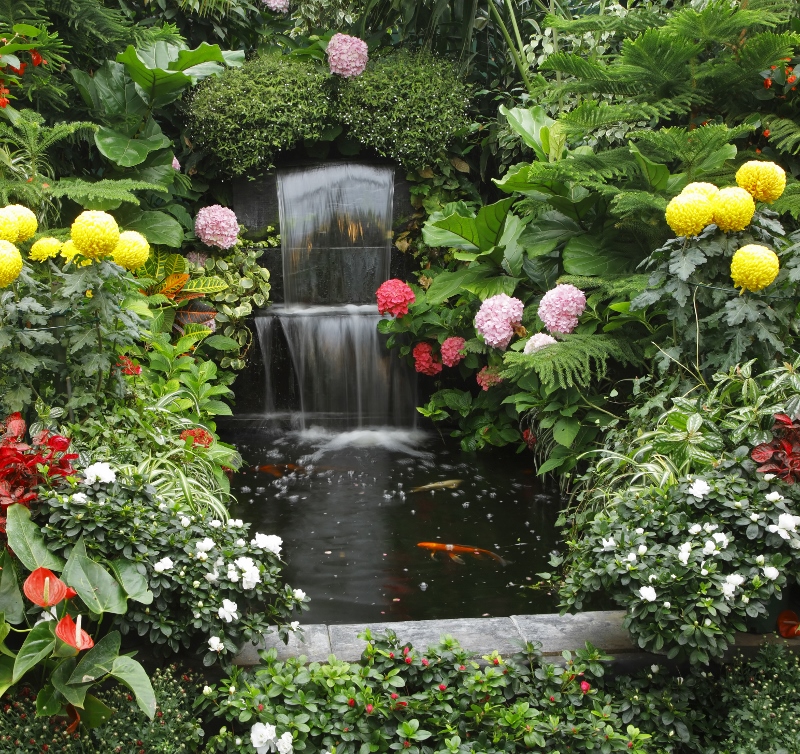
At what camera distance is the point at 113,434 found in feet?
9.78

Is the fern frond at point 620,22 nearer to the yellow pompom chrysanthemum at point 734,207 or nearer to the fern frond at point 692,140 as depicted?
the fern frond at point 692,140

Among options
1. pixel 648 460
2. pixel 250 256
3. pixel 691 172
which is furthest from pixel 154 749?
pixel 250 256

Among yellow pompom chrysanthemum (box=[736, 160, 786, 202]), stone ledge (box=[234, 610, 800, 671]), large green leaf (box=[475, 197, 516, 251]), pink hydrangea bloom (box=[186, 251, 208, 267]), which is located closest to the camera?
stone ledge (box=[234, 610, 800, 671])

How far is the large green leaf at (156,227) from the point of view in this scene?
197 inches

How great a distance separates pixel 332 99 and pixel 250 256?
1441 mm

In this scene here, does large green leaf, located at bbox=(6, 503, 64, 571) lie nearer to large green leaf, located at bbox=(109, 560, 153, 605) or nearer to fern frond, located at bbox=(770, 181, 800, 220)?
large green leaf, located at bbox=(109, 560, 153, 605)

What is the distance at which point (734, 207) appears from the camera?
3082 mm

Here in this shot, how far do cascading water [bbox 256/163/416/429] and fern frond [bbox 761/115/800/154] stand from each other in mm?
2794

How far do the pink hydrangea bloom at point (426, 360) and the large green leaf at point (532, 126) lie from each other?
144 centimetres

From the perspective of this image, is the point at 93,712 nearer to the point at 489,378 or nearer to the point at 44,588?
the point at 44,588

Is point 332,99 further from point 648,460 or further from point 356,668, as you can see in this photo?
point 356,668

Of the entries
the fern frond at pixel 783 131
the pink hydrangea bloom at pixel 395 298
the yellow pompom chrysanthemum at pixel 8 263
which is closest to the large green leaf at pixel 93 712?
the yellow pompom chrysanthemum at pixel 8 263

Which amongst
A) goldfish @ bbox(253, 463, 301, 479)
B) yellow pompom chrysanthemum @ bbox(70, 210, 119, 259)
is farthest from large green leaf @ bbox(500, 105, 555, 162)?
yellow pompom chrysanthemum @ bbox(70, 210, 119, 259)

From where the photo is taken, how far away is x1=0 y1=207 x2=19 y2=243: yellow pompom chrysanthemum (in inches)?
106
